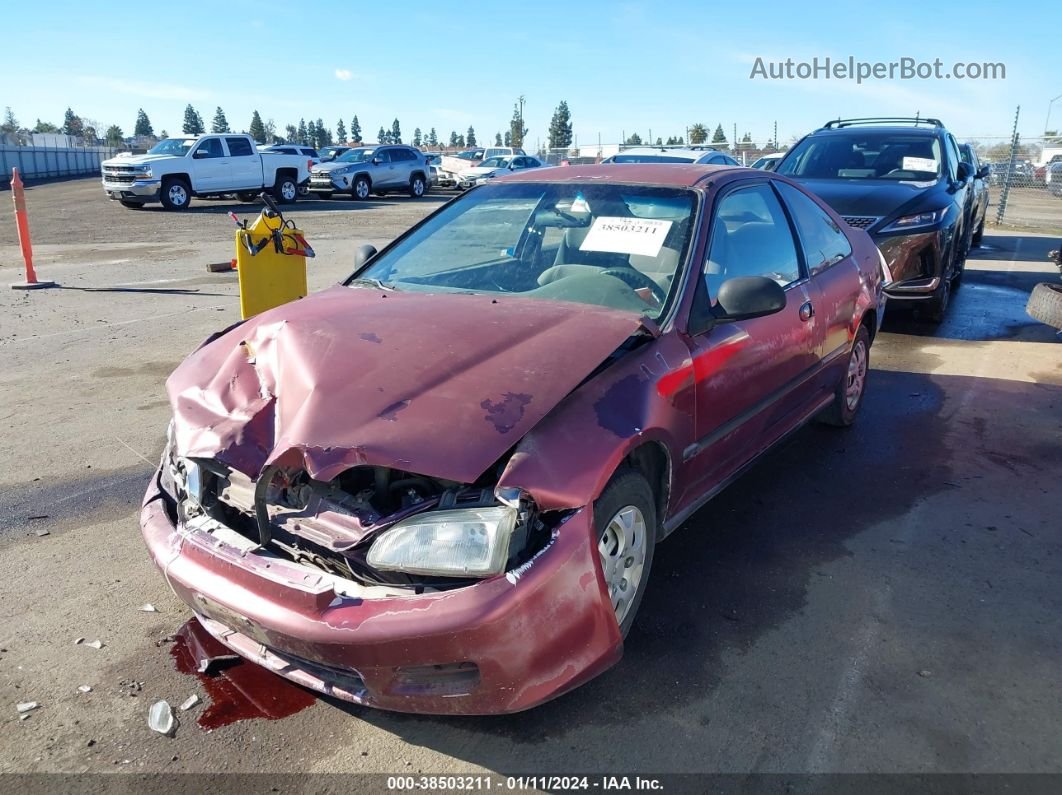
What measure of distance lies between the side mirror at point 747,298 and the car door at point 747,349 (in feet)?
0.29

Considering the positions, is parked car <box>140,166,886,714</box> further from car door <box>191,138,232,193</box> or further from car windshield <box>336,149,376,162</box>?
car windshield <box>336,149,376,162</box>

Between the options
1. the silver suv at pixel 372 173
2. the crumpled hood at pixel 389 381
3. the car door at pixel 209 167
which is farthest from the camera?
the silver suv at pixel 372 173

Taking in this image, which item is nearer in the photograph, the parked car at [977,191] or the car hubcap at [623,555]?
the car hubcap at [623,555]

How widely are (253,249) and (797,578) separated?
563 cm

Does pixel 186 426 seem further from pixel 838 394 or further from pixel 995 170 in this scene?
pixel 995 170

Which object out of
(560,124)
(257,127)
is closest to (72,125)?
(257,127)

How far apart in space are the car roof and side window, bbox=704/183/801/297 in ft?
0.48

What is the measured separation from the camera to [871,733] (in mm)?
2605

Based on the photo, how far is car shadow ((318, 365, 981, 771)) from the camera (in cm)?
263

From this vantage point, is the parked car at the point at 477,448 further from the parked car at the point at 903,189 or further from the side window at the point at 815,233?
the parked car at the point at 903,189

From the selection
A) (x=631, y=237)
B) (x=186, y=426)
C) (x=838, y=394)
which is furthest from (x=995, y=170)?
(x=186, y=426)

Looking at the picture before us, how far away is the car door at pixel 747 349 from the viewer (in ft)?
11.0

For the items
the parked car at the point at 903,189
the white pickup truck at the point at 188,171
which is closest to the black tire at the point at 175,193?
the white pickup truck at the point at 188,171

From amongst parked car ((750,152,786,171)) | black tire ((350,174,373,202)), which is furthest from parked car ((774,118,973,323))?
black tire ((350,174,373,202))
